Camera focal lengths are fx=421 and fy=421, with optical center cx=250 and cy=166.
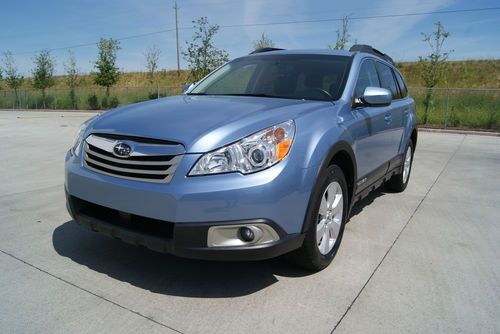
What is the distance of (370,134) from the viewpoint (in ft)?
12.9

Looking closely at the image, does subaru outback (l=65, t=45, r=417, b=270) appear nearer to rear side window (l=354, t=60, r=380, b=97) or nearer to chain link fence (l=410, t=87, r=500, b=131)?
rear side window (l=354, t=60, r=380, b=97)

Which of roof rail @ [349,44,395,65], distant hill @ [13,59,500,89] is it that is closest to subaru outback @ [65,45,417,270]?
roof rail @ [349,44,395,65]

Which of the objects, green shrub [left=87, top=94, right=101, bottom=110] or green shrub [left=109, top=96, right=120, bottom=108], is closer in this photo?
green shrub [left=109, top=96, right=120, bottom=108]

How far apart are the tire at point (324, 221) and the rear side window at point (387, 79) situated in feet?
6.71

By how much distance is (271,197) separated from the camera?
2.53 metres

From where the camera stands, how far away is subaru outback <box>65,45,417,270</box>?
8.24 feet

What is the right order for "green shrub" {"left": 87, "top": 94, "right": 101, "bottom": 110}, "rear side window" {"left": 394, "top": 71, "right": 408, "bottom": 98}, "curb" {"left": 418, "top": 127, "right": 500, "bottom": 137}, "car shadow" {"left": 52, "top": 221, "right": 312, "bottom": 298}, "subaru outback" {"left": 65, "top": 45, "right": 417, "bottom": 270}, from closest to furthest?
"subaru outback" {"left": 65, "top": 45, "right": 417, "bottom": 270}, "car shadow" {"left": 52, "top": 221, "right": 312, "bottom": 298}, "rear side window" {"left": 394, "top": 71, "right": 408, "bottom": 98}, "curb" {"left": 418, "top": 127, "right": 500, "bottom": 137}, "green shrub" {"left": 87, "top": 94, "right": 101, "bottom": 110}

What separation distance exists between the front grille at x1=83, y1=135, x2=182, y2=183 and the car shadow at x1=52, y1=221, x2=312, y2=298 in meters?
0.81

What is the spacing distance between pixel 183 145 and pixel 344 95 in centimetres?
165

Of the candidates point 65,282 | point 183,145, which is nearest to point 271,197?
point 183,145

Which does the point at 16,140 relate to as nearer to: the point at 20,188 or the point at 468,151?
the point at 20,188

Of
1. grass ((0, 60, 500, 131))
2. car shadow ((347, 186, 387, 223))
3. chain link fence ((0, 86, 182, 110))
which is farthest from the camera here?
chain link fence ((0, 86, 182, 110))

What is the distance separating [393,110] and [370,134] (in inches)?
42.4

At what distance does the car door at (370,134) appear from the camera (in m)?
3.71
